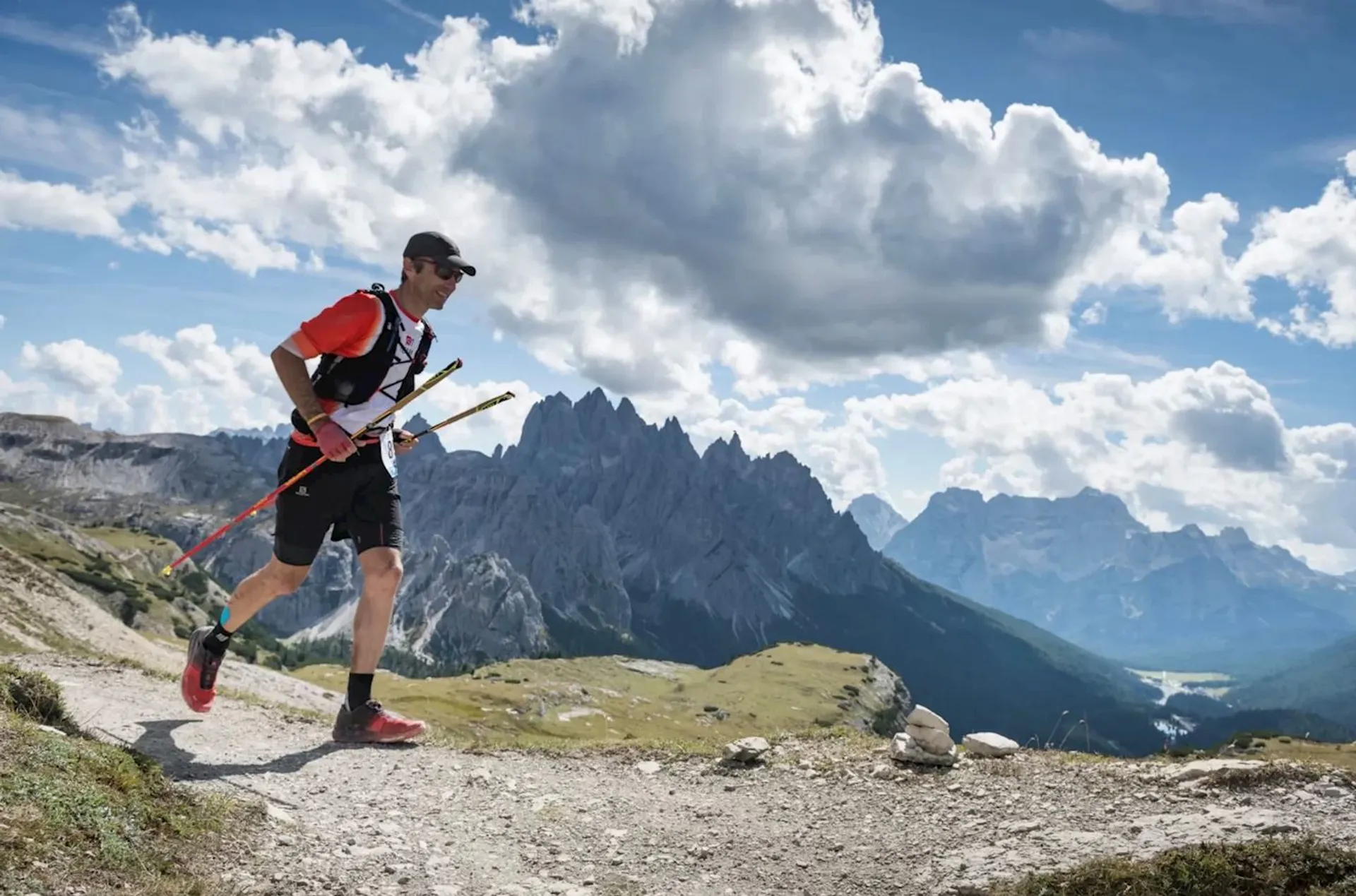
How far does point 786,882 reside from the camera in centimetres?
823

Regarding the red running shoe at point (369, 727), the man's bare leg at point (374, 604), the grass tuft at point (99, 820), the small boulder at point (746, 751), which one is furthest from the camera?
the small boulder at point (746, 751)

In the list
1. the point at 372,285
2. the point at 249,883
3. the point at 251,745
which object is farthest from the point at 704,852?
the point at 372,285

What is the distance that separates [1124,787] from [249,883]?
31.7ft

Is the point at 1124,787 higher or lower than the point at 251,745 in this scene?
higher

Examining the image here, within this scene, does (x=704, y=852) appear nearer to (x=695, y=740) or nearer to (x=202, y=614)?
(x=695, y=740)

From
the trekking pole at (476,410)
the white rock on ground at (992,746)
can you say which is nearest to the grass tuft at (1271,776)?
the white rock on ground at (992,746)

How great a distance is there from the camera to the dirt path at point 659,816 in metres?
8.01

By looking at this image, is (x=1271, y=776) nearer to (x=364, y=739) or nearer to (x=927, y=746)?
(x=927, y=746)

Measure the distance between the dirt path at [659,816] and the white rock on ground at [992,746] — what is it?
0.31 meters

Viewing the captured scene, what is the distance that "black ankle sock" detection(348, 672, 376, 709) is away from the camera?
12234mm

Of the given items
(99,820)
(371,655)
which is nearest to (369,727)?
(371,655)

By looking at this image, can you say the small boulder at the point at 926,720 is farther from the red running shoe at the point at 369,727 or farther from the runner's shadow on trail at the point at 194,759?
the runner's shadow on trail at the point at 194,759

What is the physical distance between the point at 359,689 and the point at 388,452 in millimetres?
3567

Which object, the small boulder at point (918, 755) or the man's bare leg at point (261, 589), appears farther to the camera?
the small boulder at point (918, 755)
